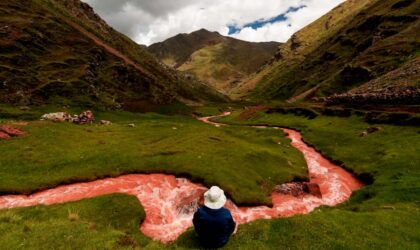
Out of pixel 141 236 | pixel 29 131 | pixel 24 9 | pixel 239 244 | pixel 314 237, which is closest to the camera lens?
pixel 239 244

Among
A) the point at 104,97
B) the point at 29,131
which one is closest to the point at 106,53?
the point at 104,97

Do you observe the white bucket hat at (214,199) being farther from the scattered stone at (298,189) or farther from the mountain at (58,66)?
the mountain at (58,66)

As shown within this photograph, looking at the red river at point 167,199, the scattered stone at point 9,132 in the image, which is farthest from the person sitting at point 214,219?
the scattered stone at point 9,132

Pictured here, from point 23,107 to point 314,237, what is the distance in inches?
3830

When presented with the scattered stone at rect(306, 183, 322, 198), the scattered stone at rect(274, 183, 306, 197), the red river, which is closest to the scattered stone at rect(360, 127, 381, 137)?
the red river

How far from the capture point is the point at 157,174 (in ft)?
118

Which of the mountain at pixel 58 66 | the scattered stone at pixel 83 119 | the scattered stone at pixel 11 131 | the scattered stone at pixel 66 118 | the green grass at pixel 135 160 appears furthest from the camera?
the mountain at pixel 58 66

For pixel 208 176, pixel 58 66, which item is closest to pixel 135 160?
pixel 208 176

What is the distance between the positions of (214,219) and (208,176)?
18.3 meters

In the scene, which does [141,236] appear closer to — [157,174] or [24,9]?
[157,174]

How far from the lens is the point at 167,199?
98.8ft

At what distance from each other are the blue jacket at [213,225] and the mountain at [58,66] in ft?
338

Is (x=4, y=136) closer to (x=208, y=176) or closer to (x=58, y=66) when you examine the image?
(x=208, y=176)

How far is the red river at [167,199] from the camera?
26297 mm
